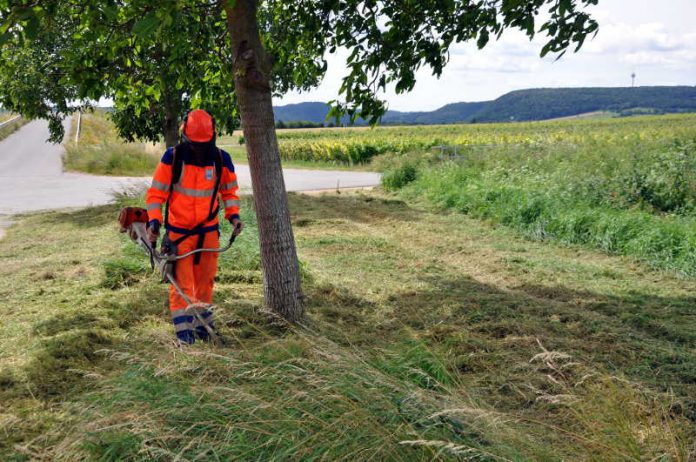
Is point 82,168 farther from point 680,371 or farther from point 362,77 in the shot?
point 680,371

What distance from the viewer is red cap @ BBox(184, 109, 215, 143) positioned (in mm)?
4965

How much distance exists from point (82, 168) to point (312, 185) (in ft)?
29.7

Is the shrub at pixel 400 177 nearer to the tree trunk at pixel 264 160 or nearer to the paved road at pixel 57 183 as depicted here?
the paved road at pixel 57 183

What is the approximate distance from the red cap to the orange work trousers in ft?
2.48

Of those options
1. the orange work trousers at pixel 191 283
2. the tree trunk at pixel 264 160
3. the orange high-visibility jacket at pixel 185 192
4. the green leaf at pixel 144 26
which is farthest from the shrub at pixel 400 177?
the green leaf at pixel 144 26

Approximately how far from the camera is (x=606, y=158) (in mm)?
12312

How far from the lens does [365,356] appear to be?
3.84m

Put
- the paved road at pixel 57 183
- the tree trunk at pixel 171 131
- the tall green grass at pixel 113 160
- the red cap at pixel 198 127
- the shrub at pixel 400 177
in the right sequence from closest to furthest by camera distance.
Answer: the red cap at pixel 198 127 < the tree trunk at pixel 171 131 < the paved road at pixel 57 183 < the shrub at pixel 400 177 < the tall green grass at pixel 113 160

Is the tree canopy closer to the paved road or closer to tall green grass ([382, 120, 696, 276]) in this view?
tall green grass ([382, 120, 696, 276])

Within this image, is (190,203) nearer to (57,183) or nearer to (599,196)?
(599,196)

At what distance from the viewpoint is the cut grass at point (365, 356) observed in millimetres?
2734

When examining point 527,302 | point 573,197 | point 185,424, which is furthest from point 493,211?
point 185,424

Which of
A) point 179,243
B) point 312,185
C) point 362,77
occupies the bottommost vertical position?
point 312,185

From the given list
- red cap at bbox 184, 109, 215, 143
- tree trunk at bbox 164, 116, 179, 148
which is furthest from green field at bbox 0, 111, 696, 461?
tree trunk at bbox 164, 116, 179, 148
